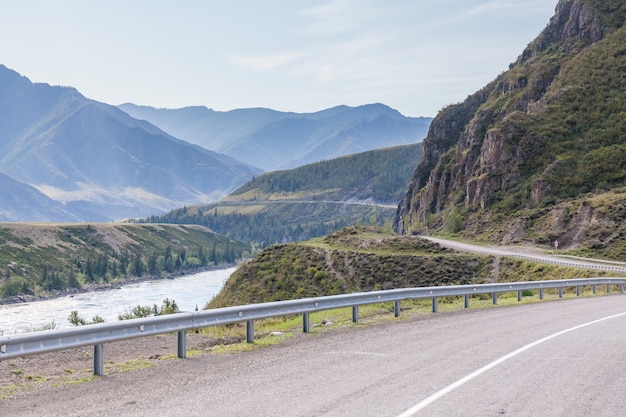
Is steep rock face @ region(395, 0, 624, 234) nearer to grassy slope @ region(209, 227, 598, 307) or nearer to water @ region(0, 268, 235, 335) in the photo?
grassy slope @ region(209, 227, 598, 307)

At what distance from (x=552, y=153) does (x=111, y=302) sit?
69.4 m

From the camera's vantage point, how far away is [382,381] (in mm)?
11430

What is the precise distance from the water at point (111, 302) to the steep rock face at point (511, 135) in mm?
38430

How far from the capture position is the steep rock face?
95812 mm

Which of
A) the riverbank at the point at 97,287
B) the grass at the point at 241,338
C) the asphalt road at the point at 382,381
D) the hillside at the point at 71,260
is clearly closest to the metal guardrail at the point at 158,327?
the grass at the point at 241,338

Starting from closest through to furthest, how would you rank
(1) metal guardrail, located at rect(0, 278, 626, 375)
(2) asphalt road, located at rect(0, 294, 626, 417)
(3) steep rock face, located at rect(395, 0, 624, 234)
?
1. (2) asphalt road, located at rect(0, 294, 626, 417)
2. (1) metal guardrail, located at rect(0, 278, 626, 375)
3. (3) steep rock face, located at rect(395, 0, 624, 234)

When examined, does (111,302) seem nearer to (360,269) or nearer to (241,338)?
(360,269)

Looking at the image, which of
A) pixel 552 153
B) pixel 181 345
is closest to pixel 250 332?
pixel 181 345

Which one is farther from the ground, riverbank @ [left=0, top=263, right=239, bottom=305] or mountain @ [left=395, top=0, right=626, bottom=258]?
mountain @ [left=395, top=0, right=626, bottom=258]

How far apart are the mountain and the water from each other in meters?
38.5

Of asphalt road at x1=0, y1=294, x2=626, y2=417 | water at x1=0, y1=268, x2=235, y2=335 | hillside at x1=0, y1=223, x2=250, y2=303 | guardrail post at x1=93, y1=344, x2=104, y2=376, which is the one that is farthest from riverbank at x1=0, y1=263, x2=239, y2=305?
guardrail post at x1=93, y1=344, x2=104, y2=376

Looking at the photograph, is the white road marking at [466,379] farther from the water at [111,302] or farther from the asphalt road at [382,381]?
the water at [111,302]

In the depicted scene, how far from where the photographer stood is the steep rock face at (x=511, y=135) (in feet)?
314

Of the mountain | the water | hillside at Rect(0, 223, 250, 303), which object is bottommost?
the water
